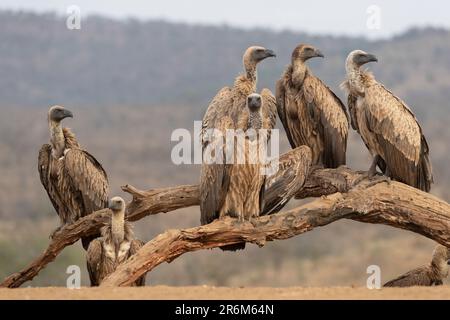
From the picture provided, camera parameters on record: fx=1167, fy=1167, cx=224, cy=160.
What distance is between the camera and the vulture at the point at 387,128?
1347 cm

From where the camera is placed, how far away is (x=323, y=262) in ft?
135

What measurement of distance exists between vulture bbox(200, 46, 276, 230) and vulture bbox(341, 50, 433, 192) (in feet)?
3.35

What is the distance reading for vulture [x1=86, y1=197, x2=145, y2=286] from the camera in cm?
1354

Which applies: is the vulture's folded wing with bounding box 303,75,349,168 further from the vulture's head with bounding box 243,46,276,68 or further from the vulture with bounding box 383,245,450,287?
the vulture with bounding box 383,245,450,287

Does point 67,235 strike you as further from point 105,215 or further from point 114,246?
point 114,246

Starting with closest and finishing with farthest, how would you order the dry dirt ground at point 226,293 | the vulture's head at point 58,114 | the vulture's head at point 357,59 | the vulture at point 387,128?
the dry dirt ground at point 226,293, the vulture at point 387,128, the vulture's head at point 357,59, the vulture's head at point 58,114

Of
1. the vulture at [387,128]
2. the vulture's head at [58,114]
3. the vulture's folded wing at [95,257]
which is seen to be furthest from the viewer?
the vulture's head at [58,114]

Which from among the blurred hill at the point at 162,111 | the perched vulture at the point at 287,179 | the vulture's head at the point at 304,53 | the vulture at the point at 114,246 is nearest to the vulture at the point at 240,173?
the perched vulture at the point at 287,179

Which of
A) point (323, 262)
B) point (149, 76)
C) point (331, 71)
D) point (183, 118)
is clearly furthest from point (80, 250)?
point (149, 76)

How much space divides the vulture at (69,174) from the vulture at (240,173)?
9.32 ft

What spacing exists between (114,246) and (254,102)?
2444 mm

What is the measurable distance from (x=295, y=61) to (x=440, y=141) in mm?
→ 46646

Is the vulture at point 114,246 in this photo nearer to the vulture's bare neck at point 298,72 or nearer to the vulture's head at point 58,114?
the vulture's head at point 58,114

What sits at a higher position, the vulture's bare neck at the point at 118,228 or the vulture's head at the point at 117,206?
the vulture's head at the point at 117,206
